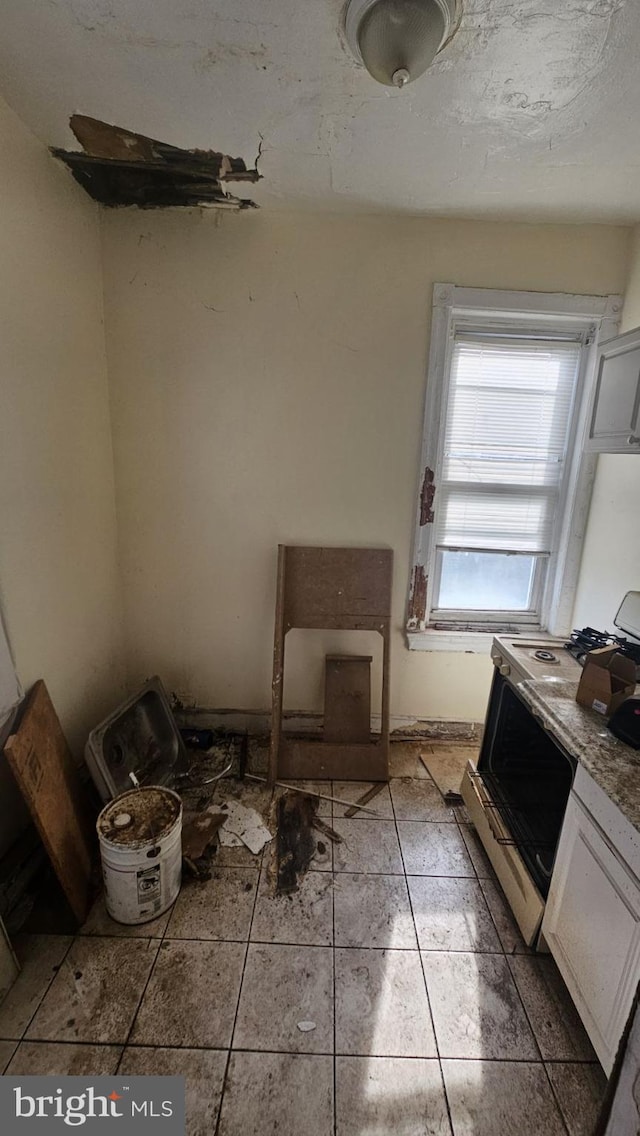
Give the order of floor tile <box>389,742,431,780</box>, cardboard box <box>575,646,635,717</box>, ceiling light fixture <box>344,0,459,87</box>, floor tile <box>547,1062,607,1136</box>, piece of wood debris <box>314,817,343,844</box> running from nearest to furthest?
ceiling light fixture <box>344,0,459,87</box> → floor tile <box>547,1062,607,1136</box> → cardboard box <box>575,646,635,717</box> → piece of wood debris <box>314,817,343,844</box> → floor tile <box>389,742,431,780</box>

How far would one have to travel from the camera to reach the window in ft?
6.70

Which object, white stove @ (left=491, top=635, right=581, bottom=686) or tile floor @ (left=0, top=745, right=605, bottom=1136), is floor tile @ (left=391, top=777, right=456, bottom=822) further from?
white stove @ (left=491, top=635, right=581, bottom=686)

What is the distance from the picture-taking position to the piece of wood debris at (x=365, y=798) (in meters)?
1.99

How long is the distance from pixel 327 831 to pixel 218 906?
505 mm

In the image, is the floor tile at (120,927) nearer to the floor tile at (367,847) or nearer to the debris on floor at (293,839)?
the debris on floor at (293,839)

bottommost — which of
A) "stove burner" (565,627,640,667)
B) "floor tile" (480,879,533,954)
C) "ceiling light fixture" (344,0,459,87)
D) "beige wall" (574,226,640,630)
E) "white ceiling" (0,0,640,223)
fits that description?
"floor tile" (480,879,533,954)

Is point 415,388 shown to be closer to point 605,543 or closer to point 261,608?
point 605,543

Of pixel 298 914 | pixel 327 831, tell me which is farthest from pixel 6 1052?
pixel 327 831

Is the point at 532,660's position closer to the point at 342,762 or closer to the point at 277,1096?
the point at 342,762

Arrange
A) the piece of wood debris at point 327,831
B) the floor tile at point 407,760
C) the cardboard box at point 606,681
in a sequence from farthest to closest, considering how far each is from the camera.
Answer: the floor tile at point 407,760 < the piece of wood debris at point 327,831 < the cardboard box at point 606,681

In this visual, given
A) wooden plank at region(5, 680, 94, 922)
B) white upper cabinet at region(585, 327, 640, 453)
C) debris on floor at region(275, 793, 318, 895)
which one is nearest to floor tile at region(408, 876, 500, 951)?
debris on floor at region(275, 793, 318, 895)

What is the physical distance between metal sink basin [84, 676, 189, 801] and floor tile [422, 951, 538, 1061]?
1.27 m

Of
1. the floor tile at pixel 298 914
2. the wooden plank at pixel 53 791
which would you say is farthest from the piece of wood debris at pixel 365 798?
the wooden plank at pixel 53 791

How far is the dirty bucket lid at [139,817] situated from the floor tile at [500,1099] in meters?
1.02
